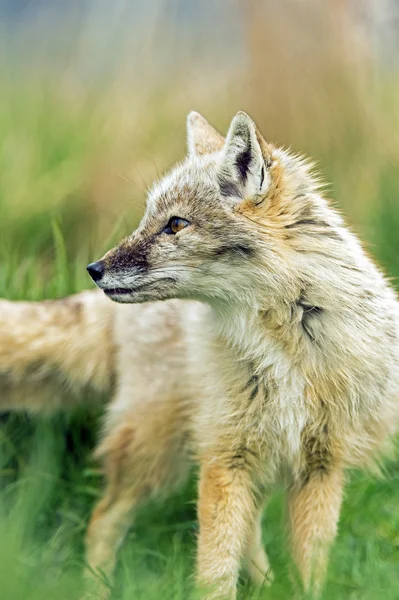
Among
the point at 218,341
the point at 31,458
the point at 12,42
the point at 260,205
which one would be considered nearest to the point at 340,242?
the point at 260,205


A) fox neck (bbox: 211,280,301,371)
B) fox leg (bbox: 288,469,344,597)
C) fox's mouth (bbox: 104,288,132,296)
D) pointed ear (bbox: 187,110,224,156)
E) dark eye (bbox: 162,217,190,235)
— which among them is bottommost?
fox leg (bbox: 288,469,344,597)

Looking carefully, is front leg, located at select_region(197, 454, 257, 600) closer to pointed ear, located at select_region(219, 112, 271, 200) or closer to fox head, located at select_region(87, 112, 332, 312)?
fox head, located at select_region(87, 112, 332, 312)

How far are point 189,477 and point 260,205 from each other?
5.52 ft

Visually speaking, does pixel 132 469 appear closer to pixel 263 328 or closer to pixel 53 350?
pixel 53 350

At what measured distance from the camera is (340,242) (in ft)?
12.1

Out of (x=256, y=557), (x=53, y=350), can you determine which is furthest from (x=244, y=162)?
(x=256, y=557)

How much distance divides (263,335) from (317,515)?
2.69 feet

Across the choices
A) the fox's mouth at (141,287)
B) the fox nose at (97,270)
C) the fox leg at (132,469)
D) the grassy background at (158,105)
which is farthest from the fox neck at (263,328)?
the grassy background at (158,105)

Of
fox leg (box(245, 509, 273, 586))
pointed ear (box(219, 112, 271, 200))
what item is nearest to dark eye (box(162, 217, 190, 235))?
pointed ear (box(219, 112, 271, 200))

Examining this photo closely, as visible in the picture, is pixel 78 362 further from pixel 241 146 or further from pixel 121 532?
pixel 241 146

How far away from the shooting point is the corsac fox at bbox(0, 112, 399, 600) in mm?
3574

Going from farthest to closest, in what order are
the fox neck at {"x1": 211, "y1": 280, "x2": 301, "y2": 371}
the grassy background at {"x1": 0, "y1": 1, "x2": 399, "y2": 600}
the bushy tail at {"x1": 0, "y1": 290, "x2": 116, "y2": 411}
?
the grassy background at {"x1": 0, "y1": 1, "x2": 399, "y2": 600}, the bushy tail at {"x1": 0, "y1": 290, "x2": 116, "y2": 411}, the fox neck at {"x1": 211, "y1": 280, "x2": 301, "y2": 371}

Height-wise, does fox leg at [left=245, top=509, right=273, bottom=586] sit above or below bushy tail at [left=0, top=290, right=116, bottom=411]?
below

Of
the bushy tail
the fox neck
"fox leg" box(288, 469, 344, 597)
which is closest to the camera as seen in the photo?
the fox neck
